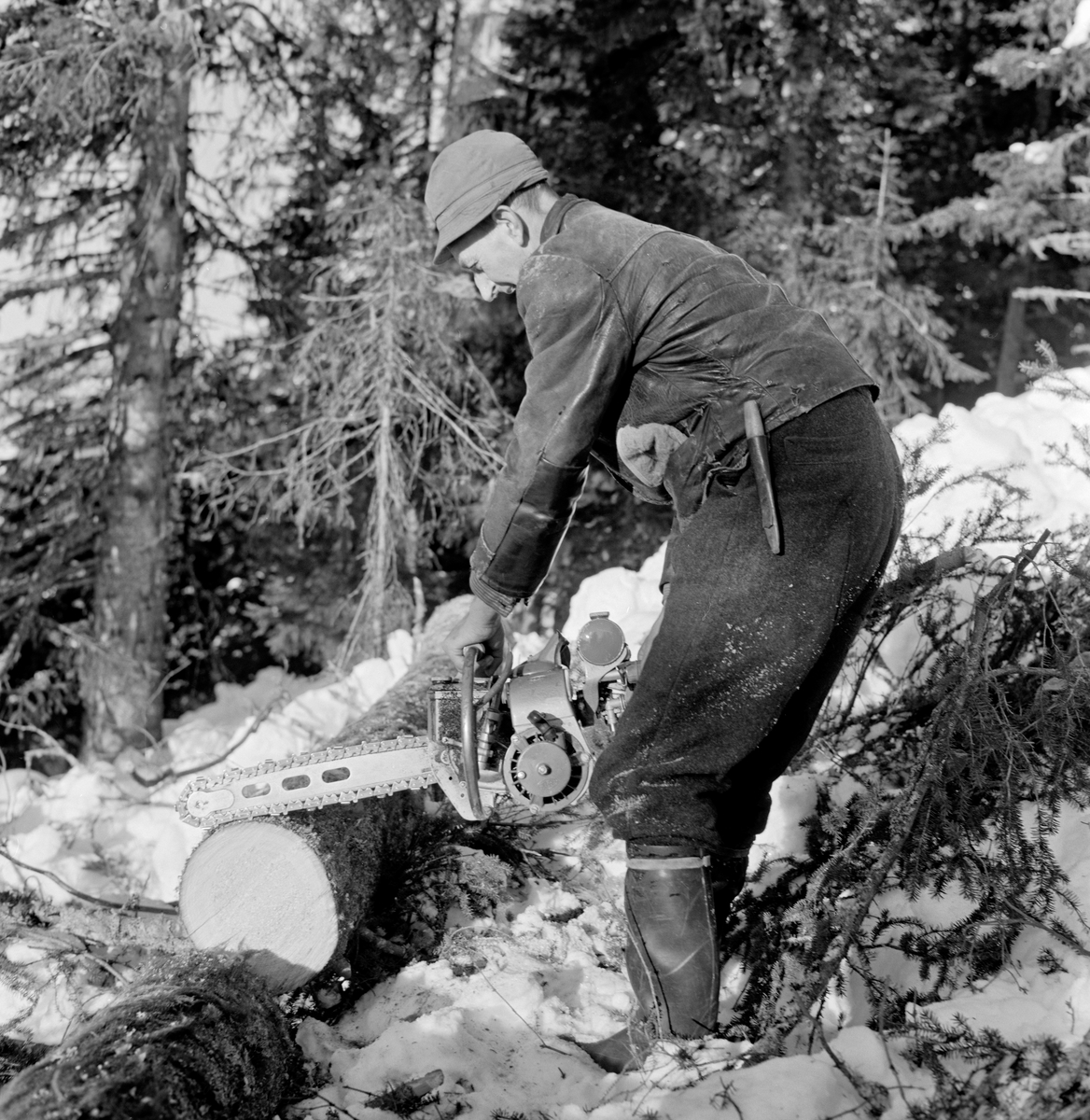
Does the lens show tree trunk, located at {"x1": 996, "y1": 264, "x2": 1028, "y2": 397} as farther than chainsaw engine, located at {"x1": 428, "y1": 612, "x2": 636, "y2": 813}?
Yes

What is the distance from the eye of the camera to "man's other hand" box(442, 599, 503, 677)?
2.55 metres

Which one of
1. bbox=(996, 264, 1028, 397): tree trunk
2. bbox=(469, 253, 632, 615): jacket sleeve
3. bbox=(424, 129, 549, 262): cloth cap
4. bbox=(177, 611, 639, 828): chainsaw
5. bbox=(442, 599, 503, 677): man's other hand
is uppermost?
bbox=(424, 129, 549, 262): cloth cap

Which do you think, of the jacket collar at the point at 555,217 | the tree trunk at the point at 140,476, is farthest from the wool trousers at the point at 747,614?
the tree trunk at the point at 140,476

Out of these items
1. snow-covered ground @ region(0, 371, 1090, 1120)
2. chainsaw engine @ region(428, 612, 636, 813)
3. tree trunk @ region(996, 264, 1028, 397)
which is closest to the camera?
snow-covered ground @ region(0, 371, 1090, 1120)

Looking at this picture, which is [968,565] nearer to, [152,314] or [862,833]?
[862,833]

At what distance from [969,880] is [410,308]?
5548mm

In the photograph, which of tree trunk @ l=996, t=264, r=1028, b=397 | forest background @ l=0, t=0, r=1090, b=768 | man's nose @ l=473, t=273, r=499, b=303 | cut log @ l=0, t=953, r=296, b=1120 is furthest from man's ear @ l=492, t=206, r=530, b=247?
tree trunk @ l=996, t=264, r=1028, b=397

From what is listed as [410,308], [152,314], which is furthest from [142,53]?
[410,308]

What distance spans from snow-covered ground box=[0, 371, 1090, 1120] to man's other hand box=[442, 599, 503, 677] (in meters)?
0.89

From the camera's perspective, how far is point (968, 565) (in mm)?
3594

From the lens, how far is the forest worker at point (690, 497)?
222 cm

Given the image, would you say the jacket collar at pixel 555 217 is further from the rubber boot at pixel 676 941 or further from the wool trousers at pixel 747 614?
the rubber boot at pixel 676 941

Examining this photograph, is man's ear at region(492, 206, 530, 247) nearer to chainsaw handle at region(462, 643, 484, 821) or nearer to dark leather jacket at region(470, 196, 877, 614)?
dark leather jacket at region(470, 196, 877, 614)

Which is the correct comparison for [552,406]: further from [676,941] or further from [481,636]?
[676,941]
